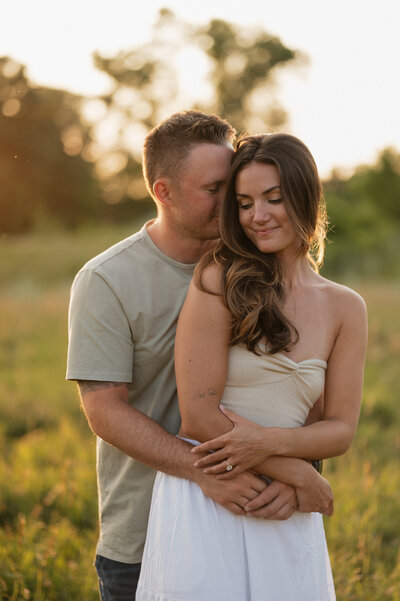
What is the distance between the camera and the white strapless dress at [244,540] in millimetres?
2363

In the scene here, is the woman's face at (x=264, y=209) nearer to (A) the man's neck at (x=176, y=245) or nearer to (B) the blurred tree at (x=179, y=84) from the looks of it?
(A) the man's neck at (x=176, y=245)

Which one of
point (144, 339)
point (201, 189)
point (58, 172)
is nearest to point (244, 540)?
point (144, 339)

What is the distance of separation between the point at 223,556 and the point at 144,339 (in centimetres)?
83

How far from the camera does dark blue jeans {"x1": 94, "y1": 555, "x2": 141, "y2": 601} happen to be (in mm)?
2793

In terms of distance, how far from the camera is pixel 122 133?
28188 millimetres

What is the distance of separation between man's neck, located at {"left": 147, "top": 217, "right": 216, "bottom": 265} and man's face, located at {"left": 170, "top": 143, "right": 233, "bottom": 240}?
27 millimetres

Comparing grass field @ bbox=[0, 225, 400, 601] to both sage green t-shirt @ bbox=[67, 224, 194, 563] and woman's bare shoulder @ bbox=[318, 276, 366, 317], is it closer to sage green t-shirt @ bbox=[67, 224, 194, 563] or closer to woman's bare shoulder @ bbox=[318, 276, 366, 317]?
sage green t-shirt @ bbox=[67, 224, 194, 563]

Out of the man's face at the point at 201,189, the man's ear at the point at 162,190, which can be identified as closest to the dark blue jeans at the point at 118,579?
the man's face at the point at 201,189

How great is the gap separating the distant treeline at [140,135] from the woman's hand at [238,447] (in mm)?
22044

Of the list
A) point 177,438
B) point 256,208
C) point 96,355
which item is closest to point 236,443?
point 177,438

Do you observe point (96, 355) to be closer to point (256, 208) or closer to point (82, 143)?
point (256, 208)

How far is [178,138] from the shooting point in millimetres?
2902

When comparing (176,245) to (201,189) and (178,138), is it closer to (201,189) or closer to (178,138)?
(201,189)

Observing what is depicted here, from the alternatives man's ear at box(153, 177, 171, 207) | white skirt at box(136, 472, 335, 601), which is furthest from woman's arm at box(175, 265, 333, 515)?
man's ear at box(153, 177, 171, 207)
